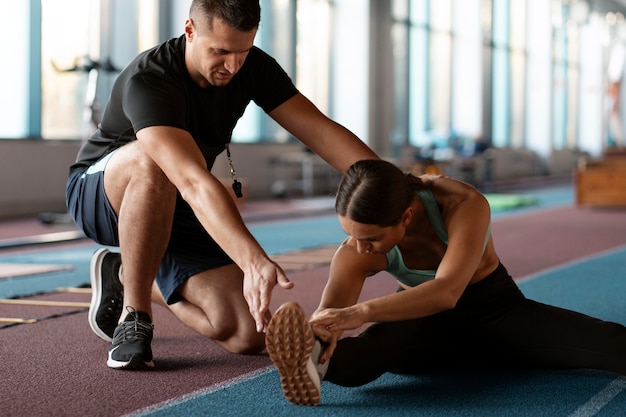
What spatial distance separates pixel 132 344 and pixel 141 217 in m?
0.36

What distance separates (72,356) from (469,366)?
47.2 inches

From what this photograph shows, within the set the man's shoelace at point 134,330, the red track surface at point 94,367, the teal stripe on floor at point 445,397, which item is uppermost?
the man's shoelace at point 134,330

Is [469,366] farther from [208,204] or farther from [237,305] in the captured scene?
[208,204]

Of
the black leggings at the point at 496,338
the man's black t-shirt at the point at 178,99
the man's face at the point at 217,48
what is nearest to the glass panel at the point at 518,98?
the man's black t-shirt at the point at 178,99

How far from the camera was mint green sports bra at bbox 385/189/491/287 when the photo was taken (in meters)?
2.34

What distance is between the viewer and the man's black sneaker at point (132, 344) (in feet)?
8.41

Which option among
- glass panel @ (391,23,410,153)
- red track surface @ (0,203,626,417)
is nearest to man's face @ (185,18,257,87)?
red track surface @ (0,203,626,417)

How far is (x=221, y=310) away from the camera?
2.80m

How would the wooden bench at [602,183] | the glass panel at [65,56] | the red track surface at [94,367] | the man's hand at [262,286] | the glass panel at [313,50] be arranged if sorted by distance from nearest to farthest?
1. the man's hand at [262,286]
2. the red track surface at [94,367]
3. the glass panel at [65,56]
4. the wooden bench at [602,183]
5. the glass panel at [313,50]

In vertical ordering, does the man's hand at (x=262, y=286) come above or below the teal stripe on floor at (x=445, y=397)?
above

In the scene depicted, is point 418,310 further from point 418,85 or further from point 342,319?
point 418,85

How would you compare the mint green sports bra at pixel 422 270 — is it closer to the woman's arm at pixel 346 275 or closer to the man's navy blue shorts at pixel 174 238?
the woman's arm at pixel 346 275

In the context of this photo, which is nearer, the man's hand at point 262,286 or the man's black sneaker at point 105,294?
the man's hand at point 262,286

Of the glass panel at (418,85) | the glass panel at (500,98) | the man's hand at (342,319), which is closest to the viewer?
the man's hand at (342,319)
